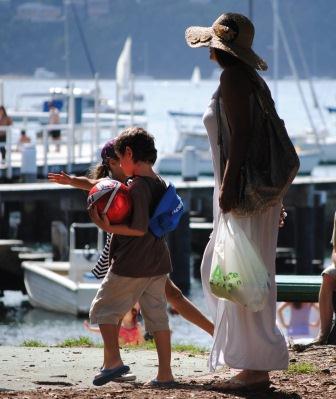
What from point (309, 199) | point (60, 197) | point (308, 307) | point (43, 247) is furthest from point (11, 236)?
point (308, 307)

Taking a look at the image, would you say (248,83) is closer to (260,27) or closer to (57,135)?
(57,135)

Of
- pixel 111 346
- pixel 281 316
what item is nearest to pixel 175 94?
pixel 281 316

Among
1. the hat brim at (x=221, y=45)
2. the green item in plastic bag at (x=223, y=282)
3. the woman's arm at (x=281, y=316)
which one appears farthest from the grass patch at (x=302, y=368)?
the woman's arm at (x=281, y=316)

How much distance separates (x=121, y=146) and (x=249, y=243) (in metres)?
0.85

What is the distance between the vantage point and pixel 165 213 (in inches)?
291

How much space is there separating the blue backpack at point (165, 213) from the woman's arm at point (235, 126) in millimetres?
325

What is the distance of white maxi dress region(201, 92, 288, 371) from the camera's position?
7234 mm

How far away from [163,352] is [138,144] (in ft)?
3.49

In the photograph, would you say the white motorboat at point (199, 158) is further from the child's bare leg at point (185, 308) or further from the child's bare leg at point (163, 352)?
the child's bare leg at point (163, 352)

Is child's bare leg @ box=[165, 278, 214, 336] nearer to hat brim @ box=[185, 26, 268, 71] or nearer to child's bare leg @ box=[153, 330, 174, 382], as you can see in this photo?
child's bare leg @ box=[153, 330, 174, 382]

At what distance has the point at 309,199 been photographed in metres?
31.8

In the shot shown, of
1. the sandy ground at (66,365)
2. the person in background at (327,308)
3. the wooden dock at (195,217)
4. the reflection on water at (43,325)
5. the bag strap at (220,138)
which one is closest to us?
the bag strap at (220,138)

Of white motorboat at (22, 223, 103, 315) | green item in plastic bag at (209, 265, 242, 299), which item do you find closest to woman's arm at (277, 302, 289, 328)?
white motorboat at (22, 223, 103, 315)

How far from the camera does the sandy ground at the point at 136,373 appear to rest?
7242 millimetres
